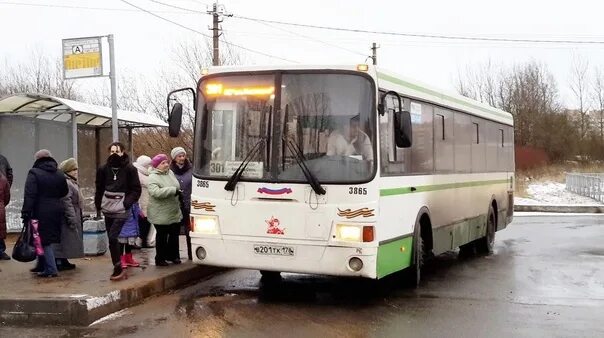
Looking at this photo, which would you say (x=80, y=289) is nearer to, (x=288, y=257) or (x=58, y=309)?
(x=58, y=309)

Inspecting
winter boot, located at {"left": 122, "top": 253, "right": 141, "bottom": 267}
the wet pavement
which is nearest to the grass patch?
the wet pavement

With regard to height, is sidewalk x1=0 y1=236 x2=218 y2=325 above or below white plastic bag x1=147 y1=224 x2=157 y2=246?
below

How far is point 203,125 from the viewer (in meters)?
8.47

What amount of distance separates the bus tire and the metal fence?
22.2 m

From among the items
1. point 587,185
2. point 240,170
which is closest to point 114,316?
point 240,170

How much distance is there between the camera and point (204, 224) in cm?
830

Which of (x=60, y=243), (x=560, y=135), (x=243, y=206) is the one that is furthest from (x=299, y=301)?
(x=560, y=135)

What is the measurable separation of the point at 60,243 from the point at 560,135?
48.6 metres

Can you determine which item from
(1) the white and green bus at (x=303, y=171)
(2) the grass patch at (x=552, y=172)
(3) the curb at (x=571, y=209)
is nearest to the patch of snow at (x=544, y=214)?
(3) the curb at (x=571, y=209)

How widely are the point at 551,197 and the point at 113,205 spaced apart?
1051 inches

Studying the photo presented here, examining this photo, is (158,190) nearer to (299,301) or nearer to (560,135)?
(299,301)

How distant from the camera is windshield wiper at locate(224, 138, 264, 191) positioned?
805 centimetres

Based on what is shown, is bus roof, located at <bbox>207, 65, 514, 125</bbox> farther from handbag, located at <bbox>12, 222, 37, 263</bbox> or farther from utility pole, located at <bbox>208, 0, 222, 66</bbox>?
utility pole, located at <bbox>208, 0, 222, 66</bbox>

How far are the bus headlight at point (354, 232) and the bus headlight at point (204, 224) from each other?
60.4 inches
